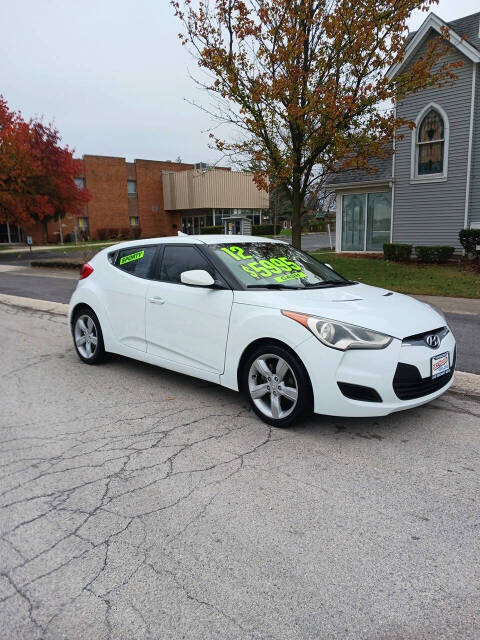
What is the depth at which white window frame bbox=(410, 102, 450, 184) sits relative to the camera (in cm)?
1689

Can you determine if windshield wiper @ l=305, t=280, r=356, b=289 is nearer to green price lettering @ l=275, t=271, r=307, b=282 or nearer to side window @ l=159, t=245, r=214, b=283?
green price lettering @ l=275, t=271, r=307, b=282

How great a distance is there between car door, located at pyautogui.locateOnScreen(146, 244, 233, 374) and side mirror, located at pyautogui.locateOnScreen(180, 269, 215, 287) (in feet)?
0.34

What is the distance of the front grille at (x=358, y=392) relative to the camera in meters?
3.83

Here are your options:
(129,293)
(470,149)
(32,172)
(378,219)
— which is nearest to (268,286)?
(129,293)

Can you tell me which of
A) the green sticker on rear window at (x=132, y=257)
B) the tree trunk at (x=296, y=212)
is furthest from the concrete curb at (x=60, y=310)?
the tree trunk at (x=296, y=212)

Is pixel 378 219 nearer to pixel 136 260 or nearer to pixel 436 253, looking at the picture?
pixel 436 253

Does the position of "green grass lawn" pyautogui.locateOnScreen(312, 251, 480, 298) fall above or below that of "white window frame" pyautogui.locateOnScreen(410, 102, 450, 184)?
below

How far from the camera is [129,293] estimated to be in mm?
5613

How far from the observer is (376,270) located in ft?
50.3

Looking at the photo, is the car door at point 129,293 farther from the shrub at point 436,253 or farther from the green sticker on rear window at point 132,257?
the shrub at point 436,253

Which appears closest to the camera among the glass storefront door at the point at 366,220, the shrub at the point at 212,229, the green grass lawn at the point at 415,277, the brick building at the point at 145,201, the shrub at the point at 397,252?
the green grass lawn at the point at 415,277

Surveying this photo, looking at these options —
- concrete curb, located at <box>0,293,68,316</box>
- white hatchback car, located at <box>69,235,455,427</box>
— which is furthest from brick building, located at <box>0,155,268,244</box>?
white hatchback car, located at <box>69,235,455,427</box>

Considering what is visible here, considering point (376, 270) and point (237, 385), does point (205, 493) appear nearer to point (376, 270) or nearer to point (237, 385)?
point (237, 385)

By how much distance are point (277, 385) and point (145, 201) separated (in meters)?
48.0
